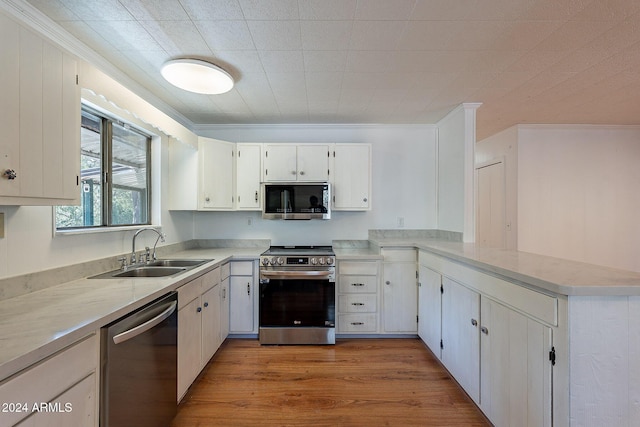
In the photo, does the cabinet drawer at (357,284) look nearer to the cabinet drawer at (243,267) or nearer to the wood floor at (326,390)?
the wood floor at (326,390)

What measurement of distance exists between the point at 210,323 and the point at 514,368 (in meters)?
2.18

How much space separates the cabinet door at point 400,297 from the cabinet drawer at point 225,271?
163 cm

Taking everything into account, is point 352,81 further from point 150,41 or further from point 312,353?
point 312,353

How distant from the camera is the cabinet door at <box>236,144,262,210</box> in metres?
3.12

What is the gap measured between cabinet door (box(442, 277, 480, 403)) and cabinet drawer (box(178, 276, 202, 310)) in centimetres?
197

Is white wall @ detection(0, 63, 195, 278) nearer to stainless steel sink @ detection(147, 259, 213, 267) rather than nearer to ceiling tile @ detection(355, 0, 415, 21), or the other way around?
stainless steel sink @ detection(147, 259, 213, 267)

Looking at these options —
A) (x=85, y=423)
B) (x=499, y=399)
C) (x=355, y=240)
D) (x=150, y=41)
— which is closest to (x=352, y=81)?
(x=150, y=41)

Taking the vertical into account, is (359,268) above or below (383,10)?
below

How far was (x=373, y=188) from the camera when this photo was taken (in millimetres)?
3459

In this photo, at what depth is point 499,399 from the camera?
1564 mm

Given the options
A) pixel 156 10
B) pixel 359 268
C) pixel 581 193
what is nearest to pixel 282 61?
pixel 156 10

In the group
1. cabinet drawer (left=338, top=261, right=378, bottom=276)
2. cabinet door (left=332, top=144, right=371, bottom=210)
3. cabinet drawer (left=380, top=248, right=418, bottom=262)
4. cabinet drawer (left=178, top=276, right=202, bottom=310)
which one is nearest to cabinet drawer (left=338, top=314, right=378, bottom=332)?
cabinet drawer (left=338, top=261, right=378, bottom=276)

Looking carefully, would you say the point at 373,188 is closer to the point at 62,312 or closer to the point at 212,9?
the point at 212,9

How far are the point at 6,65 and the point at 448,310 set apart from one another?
2.90m
